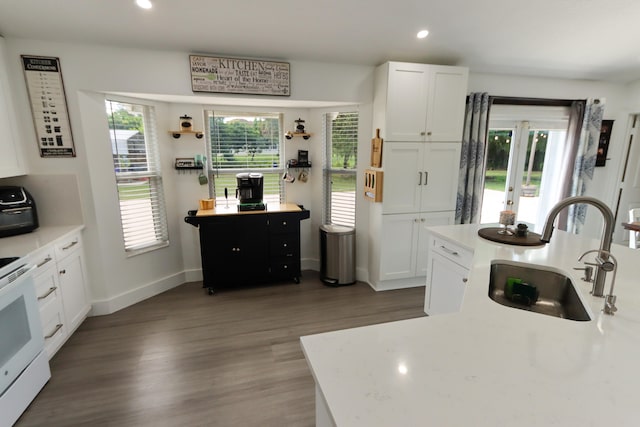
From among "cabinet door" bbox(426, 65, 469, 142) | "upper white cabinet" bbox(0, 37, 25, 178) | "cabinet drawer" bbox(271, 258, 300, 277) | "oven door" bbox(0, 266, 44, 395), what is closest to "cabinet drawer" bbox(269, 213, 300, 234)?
"cabinet drawer" bbox(271, 258, 300, 277)

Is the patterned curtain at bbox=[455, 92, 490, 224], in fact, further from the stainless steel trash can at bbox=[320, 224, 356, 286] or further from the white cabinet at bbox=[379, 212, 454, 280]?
the stainless steel trash can at bbox=[320, 224, 356, 286]

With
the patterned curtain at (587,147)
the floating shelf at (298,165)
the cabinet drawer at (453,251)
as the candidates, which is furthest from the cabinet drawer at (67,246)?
the patterned curtain at (587,147)

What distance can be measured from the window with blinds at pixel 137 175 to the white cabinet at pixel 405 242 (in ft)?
8.15

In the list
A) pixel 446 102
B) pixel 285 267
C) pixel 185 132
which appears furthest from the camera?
pixel 285 267

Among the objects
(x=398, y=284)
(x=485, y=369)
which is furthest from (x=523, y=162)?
(x=485, y=369)

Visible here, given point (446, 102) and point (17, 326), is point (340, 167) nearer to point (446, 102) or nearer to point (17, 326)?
point (446, 102)

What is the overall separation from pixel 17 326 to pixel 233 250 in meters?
1.74

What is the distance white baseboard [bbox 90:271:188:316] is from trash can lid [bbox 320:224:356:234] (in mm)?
1696

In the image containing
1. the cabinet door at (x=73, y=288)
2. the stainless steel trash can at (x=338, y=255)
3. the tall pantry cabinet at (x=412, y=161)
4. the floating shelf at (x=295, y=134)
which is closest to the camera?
the cabinet door at (x=73, y=288)

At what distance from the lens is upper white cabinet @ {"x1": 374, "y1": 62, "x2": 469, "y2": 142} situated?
3.01m

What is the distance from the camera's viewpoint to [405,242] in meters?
3.39

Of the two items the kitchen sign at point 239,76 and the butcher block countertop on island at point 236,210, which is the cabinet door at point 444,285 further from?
the kitchen sign at point 239,76

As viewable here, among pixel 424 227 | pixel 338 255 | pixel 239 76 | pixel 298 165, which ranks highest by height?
pixel 239 76

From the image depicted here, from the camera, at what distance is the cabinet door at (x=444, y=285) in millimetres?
2133
